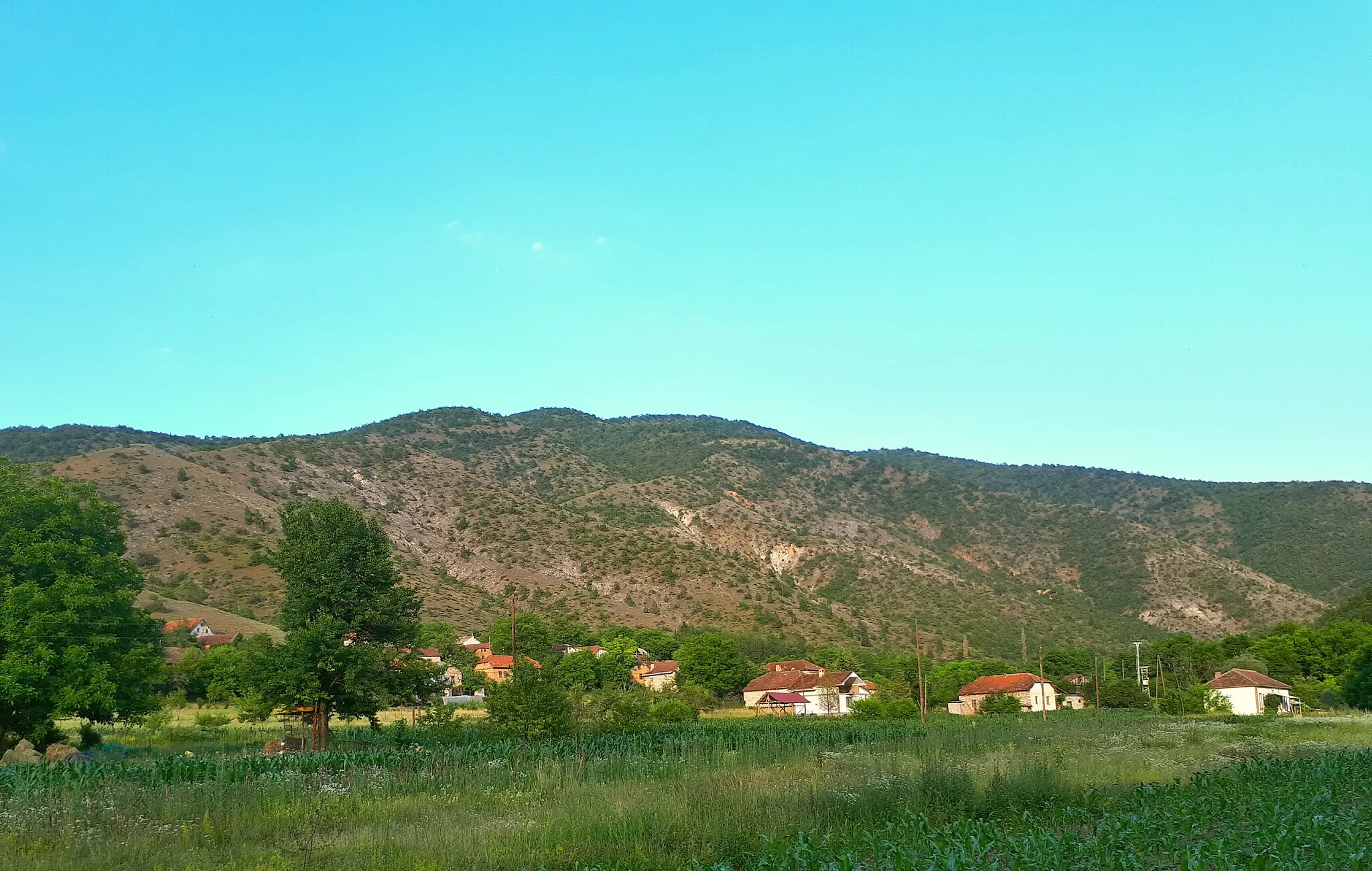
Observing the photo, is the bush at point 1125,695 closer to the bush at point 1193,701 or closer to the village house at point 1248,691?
the bush at point 1193,701

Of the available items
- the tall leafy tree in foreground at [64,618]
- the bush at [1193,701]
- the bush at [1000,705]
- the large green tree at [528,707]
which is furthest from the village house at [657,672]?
the tall leafy tree in foreground at [64,618]

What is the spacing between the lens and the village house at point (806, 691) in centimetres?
7456

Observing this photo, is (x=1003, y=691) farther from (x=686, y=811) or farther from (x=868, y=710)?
(x=686, y=811)

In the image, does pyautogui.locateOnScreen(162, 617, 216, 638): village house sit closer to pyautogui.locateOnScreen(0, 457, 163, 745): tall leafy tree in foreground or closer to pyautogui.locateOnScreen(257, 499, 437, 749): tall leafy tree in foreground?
pyautogui.locateOnScreen(257, 499, 437, 749): tall leafy tree in foreground

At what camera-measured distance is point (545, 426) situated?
515ft

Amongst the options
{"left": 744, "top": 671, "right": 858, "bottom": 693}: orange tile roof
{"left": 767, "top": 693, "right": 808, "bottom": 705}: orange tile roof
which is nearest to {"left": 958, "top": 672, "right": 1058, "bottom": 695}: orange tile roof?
{"left": 744, "top": 671, "right": 858, "bottom": 693}: orange tile roof

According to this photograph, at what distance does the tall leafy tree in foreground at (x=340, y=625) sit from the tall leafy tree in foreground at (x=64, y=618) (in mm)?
5080

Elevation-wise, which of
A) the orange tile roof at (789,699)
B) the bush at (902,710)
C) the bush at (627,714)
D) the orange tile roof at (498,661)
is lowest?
the orange tile roof at (789,699)

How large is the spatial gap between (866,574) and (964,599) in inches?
428

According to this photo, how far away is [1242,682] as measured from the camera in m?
74.7

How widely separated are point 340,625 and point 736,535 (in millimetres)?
73441

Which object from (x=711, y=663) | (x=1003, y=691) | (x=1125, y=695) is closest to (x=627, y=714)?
(x=711, y=663)

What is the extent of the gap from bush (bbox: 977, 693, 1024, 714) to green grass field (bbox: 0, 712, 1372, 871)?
150ft

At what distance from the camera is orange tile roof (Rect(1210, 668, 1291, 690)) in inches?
2938
